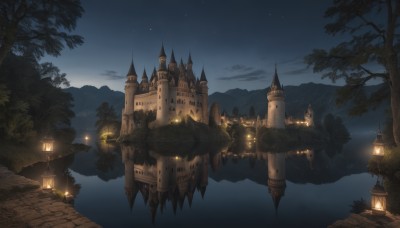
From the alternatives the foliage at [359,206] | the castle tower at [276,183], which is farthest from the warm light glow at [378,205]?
the castle tower at [276,183]

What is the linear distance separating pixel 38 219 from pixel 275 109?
90.0 m

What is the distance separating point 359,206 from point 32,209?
16.5m

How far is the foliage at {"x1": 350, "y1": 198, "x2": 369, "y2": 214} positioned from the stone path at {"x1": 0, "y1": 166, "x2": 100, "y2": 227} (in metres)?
13.5

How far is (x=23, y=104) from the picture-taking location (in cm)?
2266

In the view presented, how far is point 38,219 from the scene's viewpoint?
25.7ft

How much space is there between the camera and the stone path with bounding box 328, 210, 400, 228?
843 centimetres

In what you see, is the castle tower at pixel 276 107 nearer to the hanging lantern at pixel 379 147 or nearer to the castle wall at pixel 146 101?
the castle wall at pixel 146 101

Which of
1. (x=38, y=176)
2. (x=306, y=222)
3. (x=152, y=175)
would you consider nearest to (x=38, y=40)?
(x=38, y=176)

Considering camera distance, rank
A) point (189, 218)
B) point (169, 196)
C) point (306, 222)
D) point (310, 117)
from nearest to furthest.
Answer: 1. point (306, 222)
2. point (189, 218)
3. point (169, 196)
4. point (310, 117)

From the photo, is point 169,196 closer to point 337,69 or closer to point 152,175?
point 152,175

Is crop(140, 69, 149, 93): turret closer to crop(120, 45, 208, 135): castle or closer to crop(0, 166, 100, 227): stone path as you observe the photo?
crop(120, 45, 208, 135): castle

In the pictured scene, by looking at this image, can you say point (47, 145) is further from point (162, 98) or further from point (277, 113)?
point (277, 113)

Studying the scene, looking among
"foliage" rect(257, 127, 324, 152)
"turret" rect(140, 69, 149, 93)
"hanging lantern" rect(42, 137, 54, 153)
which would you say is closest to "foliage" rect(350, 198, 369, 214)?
"hanging lantern" rect(42, 137, 54, 153)

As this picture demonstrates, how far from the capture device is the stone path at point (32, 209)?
25.0 feet
